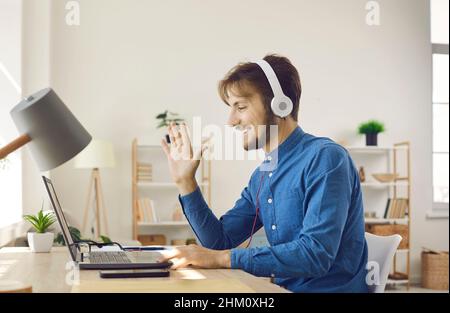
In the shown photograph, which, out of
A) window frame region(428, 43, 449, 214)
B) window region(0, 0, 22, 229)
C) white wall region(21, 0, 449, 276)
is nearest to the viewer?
window region(0, 0, 22, 229)

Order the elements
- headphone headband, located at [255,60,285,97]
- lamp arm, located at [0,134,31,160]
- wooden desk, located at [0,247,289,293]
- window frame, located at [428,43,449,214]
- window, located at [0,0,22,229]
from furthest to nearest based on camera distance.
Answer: window frame, located at [428,43,449,214] < window, located at [0,0,22,229] < headphone headband, located at [255,60,285,97] < wooden desk, located at [0,247,289,293] < lamp arm, located at [0,134,31,160]

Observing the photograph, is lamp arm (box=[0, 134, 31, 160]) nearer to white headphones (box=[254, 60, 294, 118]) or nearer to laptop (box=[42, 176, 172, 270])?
laptop (box=[42, 176, 172, 270])

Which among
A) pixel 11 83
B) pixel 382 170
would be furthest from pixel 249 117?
pixel 382 170

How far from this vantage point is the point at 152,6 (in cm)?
518

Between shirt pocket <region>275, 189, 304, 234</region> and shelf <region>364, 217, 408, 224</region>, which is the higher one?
shirt pocket <region>275, 189, 304, 234</region>

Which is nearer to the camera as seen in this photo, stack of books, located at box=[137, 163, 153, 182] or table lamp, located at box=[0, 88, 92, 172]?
table lamp, located at box=[0, 88, 92, 172]

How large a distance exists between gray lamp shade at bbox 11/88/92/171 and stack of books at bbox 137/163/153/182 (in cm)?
375

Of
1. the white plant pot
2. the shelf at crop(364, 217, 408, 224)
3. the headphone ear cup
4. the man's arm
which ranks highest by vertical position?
the headphone ear cup

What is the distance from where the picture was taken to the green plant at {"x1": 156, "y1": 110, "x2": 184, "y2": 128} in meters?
4.93

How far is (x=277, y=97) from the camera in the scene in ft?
5.19

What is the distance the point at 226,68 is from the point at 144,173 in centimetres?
118

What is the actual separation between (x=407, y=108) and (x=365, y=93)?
1.55ft

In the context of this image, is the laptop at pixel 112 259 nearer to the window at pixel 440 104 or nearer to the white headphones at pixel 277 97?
the white headphones at pixel 277 97

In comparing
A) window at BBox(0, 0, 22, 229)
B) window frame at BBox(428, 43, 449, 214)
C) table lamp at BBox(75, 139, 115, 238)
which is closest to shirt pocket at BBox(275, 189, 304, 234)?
window at BBox(0, 0, 22, 229)
